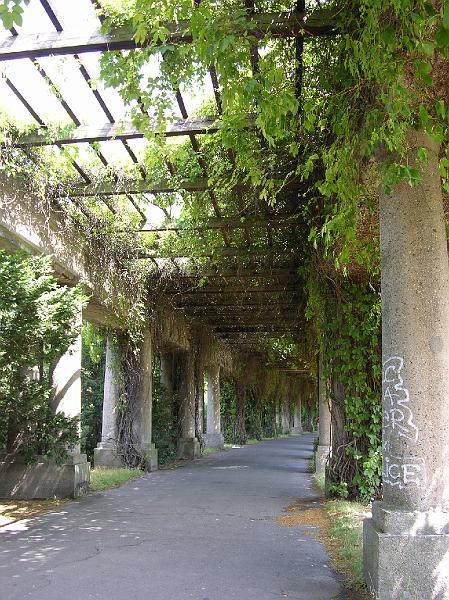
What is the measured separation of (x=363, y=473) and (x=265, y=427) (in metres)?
26.7

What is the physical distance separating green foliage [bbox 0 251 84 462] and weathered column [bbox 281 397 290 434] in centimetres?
3145

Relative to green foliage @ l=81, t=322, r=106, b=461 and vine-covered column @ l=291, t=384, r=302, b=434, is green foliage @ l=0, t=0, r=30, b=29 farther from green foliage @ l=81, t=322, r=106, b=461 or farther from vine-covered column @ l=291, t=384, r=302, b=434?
vine-covered column @ l=291, t=384, r=302, b=434

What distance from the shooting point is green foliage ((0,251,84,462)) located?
719cm

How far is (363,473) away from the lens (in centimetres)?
875

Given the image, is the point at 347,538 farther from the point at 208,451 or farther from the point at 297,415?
the point at 297,415

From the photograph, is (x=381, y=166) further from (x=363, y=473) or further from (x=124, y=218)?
(x=124, y=218)

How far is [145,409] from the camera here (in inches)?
581

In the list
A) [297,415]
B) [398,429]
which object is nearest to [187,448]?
[398,429]

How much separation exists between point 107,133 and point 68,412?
4.88 meters

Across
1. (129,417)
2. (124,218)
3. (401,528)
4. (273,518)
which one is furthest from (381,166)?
(129,417)

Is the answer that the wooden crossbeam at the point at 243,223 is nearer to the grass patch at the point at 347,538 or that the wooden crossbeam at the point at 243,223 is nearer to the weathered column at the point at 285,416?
the grass patch at the point at 347,538

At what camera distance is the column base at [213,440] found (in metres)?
23.9

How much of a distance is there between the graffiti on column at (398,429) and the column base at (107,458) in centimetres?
1107

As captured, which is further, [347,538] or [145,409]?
[145,409]
